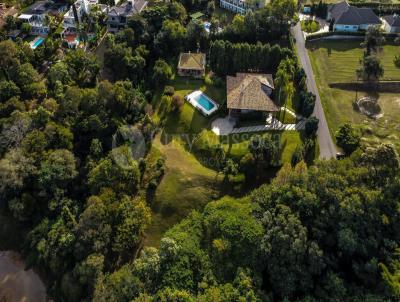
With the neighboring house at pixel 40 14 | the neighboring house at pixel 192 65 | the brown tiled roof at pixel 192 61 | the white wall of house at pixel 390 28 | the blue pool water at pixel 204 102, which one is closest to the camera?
the blue pool water at pixel 204 102

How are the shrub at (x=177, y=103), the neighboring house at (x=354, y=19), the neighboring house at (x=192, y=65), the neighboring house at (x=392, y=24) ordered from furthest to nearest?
1. the neighboring house at (x=354, y=19)
2. the neighboring house at (x=392, y=24)
3. the neighboring house at (x=192, y=65)
4. the shrub at (x=177, y=103)

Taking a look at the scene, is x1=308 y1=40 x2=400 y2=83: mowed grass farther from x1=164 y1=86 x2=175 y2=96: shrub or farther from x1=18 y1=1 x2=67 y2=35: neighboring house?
x1=18 y1=1 x2=67 y2=35: neighboring house

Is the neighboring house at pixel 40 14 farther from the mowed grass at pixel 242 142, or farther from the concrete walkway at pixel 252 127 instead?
the mowed grass at pixel 242 142

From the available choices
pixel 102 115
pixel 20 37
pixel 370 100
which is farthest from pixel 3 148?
pixel 370 100

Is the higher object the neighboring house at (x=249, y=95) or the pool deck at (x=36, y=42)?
the pool deck at (x=36, y=42)

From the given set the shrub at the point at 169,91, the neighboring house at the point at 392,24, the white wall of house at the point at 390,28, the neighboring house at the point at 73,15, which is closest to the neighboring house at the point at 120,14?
the neighboring house at the point at 73,15

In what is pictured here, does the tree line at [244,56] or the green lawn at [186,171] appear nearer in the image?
the green lawn at [186,171]

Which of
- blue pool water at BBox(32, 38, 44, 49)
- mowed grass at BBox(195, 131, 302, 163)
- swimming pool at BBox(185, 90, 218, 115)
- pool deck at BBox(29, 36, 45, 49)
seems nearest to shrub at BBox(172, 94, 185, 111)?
swimming pool at BBox(185, 90, 218, 115)

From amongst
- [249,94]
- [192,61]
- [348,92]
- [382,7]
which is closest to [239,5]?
[192,61]
